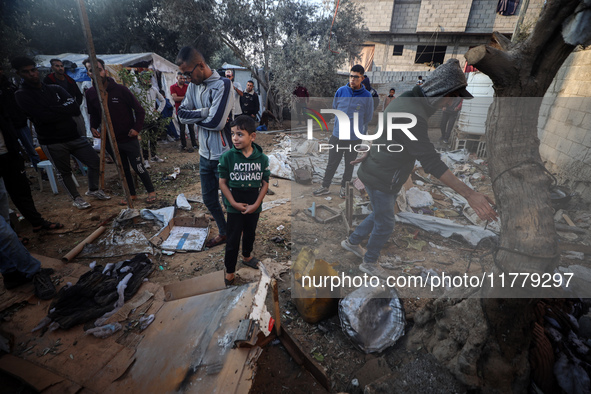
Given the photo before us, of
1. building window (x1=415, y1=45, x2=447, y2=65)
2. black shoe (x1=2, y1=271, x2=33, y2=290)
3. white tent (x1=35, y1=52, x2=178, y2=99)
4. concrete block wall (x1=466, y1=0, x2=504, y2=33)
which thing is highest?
concrete block wall (x1=466, y1=0, x2=504, y2=33)

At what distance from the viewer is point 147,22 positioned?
630 inches

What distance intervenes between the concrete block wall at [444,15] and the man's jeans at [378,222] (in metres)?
19.2

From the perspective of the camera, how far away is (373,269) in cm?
323

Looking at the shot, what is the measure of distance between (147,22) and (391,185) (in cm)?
1953

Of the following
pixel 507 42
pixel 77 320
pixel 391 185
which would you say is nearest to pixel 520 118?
pixel 507 42

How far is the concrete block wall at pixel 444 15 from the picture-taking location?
1653 centimetres

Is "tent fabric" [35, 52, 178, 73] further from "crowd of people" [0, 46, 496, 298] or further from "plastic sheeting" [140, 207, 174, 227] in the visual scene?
"plastic sheeting" [140, 207, 174, 227]

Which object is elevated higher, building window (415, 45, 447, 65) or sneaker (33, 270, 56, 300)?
building window (415, 45, 447, 65)

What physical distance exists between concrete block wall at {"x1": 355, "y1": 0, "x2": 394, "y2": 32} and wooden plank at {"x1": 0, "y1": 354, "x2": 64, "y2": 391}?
70.7ft

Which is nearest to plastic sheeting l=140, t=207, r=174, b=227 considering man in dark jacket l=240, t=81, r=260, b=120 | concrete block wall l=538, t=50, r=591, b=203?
man in dark jacket l=240, t=81, r=260, b=120

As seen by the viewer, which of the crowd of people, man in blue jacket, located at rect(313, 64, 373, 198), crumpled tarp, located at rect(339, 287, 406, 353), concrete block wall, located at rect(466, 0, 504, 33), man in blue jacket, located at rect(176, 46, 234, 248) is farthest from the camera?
concrete block wall, located at rect(466, 0, 504, 33)

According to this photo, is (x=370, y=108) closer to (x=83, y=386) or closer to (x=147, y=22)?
(x=83, y=386)

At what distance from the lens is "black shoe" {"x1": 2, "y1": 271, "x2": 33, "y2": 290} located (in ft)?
8.57

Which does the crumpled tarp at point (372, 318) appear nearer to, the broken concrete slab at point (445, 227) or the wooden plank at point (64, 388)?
the wooden plank at point (64, 388)
